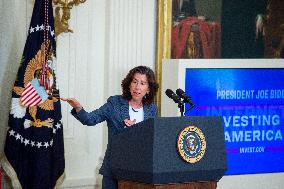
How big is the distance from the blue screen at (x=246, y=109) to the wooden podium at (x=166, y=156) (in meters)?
1.73

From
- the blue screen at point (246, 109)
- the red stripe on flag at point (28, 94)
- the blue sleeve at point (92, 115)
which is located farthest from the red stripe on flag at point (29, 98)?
the blue screen at point (246, 109)

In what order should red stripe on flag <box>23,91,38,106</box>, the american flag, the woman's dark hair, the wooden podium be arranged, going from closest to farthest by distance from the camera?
the wooden podium → red stripe on flag <box>23,91,38,106</box> → the woman's dark hair → the american flag

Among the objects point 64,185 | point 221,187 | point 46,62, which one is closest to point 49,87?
point 46,62

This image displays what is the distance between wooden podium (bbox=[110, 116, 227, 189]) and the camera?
3482 millimetres

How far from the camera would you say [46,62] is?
5.10 metres

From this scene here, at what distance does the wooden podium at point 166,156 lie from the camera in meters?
3.48

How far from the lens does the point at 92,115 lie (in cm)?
457

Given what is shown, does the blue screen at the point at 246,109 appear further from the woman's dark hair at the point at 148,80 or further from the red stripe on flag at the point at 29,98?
the red stripe on flag at the point at 29,98

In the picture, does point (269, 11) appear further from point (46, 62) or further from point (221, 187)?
point (46, 62)

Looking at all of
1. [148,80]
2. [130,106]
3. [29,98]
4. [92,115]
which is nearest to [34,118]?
[29,98]

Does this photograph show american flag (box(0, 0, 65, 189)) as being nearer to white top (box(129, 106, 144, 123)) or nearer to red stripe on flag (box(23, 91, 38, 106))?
red stripe on flag (box(23, 91, 38, 106))

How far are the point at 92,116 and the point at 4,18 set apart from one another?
1.42 m

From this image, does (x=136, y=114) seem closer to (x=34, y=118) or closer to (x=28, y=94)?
(x=28, y=94)

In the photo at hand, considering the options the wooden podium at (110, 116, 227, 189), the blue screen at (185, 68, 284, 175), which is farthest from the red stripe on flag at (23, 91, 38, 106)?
the blue screen at (185, 68, 284, 175)
